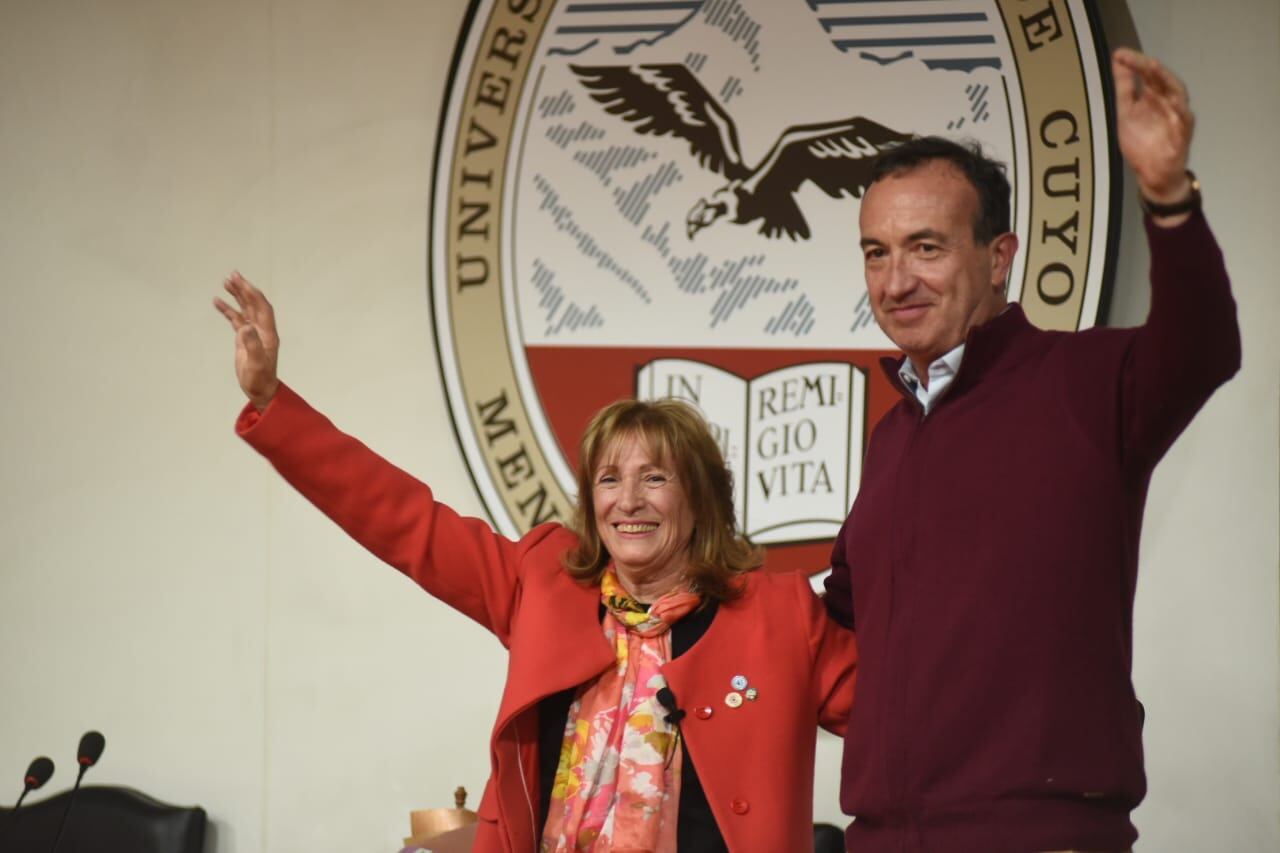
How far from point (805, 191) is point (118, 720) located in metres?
2.15

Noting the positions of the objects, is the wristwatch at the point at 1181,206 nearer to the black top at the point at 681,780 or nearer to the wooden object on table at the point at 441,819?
the black top at the point at 681,780

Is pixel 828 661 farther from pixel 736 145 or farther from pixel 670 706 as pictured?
pixel 736 145

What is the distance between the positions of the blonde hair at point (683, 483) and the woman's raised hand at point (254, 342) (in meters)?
0.53

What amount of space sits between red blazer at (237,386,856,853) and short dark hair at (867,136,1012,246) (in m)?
0.68

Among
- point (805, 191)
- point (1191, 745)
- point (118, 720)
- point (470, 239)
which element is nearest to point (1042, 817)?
point (1191, 745)

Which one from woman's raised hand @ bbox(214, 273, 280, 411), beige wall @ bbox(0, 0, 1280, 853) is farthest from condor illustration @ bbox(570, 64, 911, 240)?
woman's raised hand @ bbox(214, 273, 280, 411)

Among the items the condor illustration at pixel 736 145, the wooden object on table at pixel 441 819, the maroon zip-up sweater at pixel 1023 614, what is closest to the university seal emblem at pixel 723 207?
the condor illustration at pixel 736 145

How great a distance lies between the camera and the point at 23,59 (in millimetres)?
3939

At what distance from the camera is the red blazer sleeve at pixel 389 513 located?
223cm

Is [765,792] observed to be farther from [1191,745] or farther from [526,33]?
[526,33]

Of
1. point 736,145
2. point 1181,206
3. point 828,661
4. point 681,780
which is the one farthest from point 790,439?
point 1181,206

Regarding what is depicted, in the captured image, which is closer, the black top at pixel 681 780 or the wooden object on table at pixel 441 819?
the black top at pixel 681 780

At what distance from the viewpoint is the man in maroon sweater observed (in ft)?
5.79

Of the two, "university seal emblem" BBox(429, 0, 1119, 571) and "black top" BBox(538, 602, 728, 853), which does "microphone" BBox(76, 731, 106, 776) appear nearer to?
"black top" BBox(538, 602, 728, 853)
